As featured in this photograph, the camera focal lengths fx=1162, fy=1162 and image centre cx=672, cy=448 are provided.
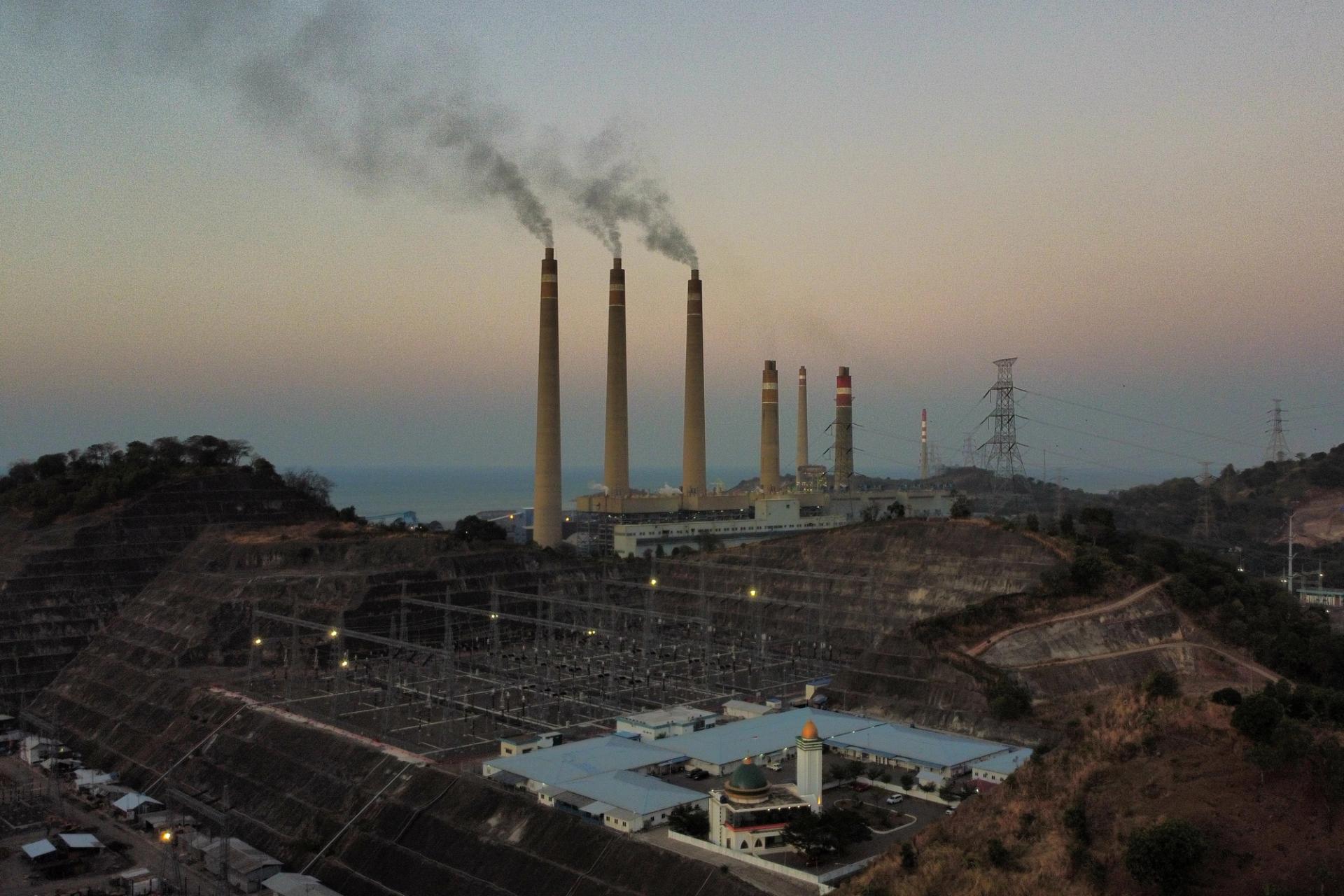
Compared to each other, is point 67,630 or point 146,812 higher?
point 67,630

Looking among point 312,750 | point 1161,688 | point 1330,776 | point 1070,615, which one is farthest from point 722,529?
point 1330,776

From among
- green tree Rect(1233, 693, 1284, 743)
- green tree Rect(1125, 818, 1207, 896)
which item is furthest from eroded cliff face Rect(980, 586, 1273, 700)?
green tree Rect(1125, 818, 1207, 896)

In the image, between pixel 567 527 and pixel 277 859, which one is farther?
pixel 567 527

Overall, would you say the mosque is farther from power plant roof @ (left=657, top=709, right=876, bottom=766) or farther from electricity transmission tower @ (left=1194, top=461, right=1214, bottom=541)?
electricity transmission tower @ (left=1194, top=461, right=1214, bottom=541)

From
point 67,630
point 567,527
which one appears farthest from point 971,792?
point 567,527

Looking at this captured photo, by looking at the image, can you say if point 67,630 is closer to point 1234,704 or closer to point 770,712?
point 770,712

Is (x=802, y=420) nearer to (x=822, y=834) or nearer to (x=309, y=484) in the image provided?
(x=309, y=484)
